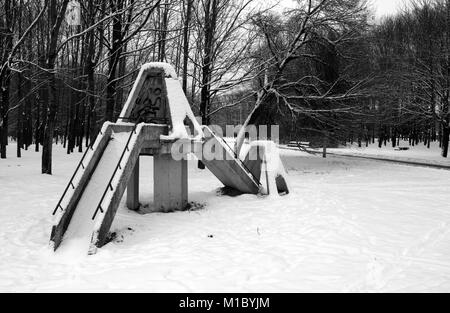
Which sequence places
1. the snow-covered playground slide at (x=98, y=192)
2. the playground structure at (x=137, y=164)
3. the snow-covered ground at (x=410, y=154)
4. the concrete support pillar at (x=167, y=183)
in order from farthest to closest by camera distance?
the snow-covered ground at (x=410, y=154) < the concrete support pillar at (x=167, y=183) < the playground structure at (x=137, y=164) < the snow-covered playground slide at (x=98, y=192)

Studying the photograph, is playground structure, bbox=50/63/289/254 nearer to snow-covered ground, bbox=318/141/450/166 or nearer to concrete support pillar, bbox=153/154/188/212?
concrete support pillar, bbox=153/154/188/212

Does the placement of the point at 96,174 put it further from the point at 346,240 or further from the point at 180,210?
the point at 346,240

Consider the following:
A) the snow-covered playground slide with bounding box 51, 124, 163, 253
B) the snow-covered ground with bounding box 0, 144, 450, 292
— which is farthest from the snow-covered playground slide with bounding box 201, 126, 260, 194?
the snow-covered playground slide with bounding box 51, 124, 163, 253

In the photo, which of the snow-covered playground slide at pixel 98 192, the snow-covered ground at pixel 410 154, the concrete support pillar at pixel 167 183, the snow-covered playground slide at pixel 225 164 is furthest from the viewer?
the snow-covered ground at pixel 410 154

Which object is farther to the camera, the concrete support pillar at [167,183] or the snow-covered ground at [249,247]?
the concrete support pillar at [167,183]

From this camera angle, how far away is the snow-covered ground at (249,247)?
16.3ft

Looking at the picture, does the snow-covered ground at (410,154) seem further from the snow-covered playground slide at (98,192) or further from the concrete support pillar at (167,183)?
the snow-covered playground slide at (98,192)

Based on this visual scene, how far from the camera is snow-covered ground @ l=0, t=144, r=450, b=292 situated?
16.3ft

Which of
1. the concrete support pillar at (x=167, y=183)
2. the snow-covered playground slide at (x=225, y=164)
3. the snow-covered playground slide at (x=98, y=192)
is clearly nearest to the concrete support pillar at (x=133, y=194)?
the concrete support pillar at (x=167, y=183)

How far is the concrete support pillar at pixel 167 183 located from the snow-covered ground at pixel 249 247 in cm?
55

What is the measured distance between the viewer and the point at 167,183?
31.0 feet

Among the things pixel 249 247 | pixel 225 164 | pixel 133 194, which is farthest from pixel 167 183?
pixel 249 247

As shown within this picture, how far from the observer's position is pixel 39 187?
11.4 metres

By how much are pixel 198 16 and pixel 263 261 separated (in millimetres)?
15040
